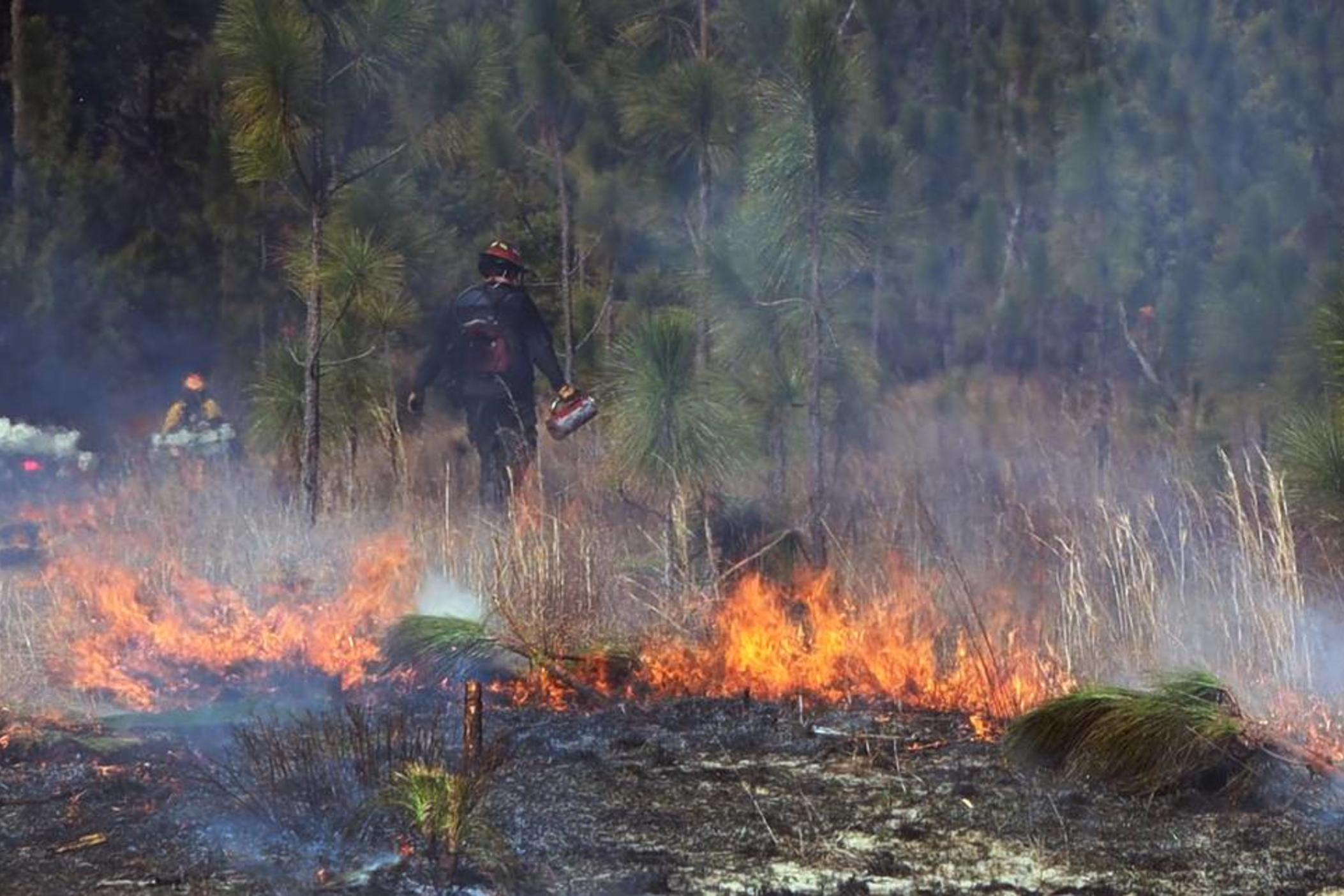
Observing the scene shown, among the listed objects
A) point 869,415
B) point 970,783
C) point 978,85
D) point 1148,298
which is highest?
point 978,85

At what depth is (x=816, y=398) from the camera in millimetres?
8195

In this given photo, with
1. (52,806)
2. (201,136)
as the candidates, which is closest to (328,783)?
(52,806)

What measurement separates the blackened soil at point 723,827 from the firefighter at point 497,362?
450 centimetres

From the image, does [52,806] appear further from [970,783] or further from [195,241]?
[195,241]

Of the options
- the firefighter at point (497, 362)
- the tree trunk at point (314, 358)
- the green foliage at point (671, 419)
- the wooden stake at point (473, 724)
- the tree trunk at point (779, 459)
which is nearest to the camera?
the wooden stake at point (473, 724)

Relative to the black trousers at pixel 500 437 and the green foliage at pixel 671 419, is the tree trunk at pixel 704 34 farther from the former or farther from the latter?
the green foliage at pixel 671 419

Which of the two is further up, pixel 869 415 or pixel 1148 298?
pixel 1148 298

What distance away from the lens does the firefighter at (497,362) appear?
10.7 meters

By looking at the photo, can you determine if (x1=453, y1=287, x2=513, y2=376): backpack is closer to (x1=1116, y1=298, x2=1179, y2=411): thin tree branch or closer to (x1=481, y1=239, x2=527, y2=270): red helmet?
(x1=481, y1=239, x2=527, y2=270): red helmet

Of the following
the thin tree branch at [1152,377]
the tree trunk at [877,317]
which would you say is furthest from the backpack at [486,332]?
the tree trunk at [877,317]

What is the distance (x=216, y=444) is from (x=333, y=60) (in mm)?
4136

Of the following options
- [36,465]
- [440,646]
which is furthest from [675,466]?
[36,465]

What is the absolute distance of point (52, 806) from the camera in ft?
18.0

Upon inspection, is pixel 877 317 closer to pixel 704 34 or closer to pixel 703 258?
pixel 704 34
